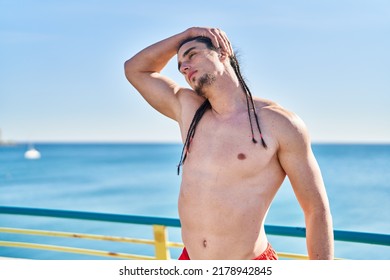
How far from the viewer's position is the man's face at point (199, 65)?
6.68 feet

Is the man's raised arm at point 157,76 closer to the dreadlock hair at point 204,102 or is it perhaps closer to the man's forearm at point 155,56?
the man's forearm at point 155,56

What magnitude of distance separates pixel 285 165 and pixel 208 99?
447 mm

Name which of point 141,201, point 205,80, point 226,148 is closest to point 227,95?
point 205,80

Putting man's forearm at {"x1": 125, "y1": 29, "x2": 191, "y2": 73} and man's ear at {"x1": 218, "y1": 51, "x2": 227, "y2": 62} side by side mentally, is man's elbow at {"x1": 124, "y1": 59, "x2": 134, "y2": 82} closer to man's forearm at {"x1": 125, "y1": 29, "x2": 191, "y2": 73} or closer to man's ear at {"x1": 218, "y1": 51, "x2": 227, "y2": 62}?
man's forearm at {"x1": 125, "y1": 29, "x2": 191, "y2": 73}

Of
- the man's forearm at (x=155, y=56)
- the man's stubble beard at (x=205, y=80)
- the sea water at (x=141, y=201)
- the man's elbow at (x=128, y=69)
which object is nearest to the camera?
the man's stubble beard at (x=205, y=80)

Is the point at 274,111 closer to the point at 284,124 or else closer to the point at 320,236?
the point at 284,124

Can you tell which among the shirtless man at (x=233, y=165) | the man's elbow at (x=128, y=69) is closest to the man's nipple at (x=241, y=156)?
the shirtless man at (x=233, y=165)

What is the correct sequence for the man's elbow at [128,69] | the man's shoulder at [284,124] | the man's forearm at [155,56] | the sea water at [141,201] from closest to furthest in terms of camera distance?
the man's shoulder at [284,124]
the man's forearm at [155,56]
the man's elbow at [128,69]
the sea water at [141,201]

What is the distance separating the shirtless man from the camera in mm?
1885

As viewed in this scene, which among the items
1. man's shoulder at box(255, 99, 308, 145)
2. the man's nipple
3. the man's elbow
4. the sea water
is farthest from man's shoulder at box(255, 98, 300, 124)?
the sea water

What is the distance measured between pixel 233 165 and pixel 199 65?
1.38ft

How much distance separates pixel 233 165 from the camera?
195 cm
